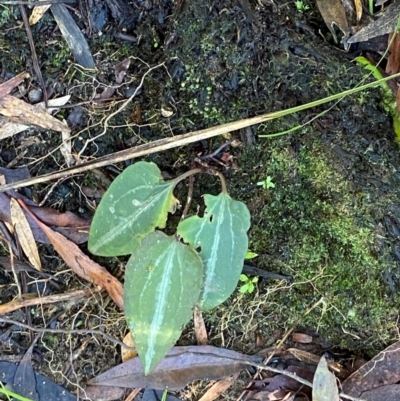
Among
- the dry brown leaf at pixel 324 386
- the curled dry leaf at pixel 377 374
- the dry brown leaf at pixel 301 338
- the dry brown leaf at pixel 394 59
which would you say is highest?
the dry brown leaf at pixel 394 59

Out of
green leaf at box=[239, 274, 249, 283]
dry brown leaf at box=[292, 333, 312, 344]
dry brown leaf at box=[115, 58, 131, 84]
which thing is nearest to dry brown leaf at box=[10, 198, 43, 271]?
dry brown leaf at box=[115, 58, 131, 84]

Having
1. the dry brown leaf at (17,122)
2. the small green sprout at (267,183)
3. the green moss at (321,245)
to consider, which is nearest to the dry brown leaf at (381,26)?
the green moss at (321,245)

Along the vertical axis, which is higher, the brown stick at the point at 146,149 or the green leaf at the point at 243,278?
the brown stick at the point at 146,149

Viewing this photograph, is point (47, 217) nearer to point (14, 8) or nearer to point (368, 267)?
point (14, 8)

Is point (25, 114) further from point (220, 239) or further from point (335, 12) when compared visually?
point (335, 12)

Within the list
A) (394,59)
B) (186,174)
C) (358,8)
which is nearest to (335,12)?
(358,8)

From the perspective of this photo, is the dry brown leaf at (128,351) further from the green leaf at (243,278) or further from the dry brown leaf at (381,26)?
the dry brown leaf at (381,26)

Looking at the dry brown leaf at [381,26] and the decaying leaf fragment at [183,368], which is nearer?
the dry brown leaf at [381,26]

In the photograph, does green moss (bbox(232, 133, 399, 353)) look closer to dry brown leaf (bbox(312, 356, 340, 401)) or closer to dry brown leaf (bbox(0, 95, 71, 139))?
dry brown leaf (bbox(312, 356, 340, 401))
